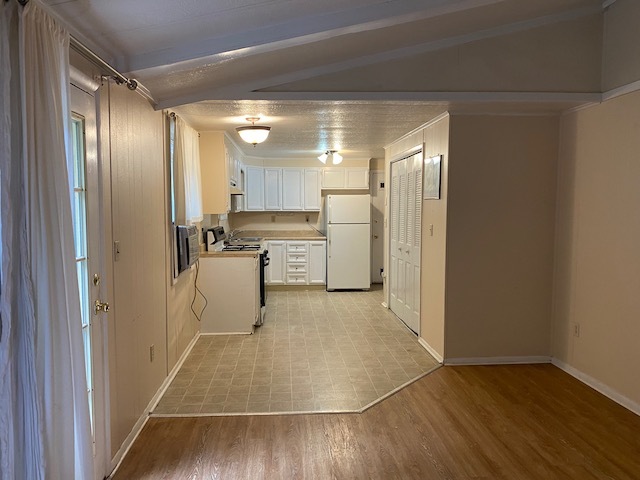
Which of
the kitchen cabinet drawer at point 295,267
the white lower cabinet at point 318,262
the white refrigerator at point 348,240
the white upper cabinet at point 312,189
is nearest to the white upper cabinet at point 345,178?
the white upper cabinet at point 312,189

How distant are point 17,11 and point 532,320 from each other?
4.18 m

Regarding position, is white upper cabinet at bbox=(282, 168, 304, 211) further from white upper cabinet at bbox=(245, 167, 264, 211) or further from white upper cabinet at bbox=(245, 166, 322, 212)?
white upper cabinet at bbox=(245, 167, 264, 211)

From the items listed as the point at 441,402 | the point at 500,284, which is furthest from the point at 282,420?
the point at 500,284

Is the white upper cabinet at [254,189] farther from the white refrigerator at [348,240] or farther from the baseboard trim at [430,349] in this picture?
the baseboard trim at [430,349]

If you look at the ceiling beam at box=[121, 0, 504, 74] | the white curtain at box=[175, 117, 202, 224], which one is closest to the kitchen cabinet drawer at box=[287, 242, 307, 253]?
the white curtain at box=[175, 117, 202, 224]

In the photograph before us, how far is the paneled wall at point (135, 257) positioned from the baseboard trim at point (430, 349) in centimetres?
239

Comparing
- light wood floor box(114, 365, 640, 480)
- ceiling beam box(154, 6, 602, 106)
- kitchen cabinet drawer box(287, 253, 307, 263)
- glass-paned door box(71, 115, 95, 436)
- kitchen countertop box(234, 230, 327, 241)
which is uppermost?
ceiling beam box(154, 6, 602, 106)

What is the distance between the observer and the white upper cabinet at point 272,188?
25.6 feet

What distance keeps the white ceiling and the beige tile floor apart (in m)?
2.19

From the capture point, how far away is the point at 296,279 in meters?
7.66

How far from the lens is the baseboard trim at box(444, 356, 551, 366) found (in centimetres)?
411

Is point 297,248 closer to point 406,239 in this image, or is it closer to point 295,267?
point 295,267

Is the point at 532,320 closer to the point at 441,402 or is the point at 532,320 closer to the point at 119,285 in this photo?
Answer: the point at 441,402

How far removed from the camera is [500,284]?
410cm
